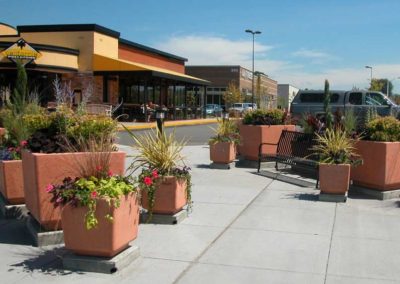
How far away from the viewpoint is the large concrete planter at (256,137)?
12477 mm

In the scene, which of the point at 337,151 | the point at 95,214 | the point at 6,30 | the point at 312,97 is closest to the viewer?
the point at 95,214

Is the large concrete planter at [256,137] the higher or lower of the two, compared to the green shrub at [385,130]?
lower

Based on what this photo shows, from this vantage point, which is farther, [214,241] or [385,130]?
[385,130]

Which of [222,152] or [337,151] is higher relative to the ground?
[337,151]

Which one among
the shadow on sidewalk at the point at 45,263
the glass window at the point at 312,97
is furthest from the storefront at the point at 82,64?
the shadow on sidewalk at the point at 45,263

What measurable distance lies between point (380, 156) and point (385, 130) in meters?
0.59

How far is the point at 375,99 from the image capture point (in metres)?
26.2

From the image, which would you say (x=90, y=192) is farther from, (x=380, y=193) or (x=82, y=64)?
(x=82, y=64)

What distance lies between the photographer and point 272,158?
11234 mm

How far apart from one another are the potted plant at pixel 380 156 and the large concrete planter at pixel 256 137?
346 cm

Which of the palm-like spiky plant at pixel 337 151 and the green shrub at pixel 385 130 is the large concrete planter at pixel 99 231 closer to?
the palm-like spiky plant at pixel 337 151

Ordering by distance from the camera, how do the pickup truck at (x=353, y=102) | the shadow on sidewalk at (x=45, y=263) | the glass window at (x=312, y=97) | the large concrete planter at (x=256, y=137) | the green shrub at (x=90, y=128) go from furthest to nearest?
the glass window at (x=312, y=97) < the pickup truck at (x=353, y=102) < the large concrete planter at (x=256, y=137) < the green shrub at (x=90, y=128) < the shadow on sidewalk at (x=45, y=263)

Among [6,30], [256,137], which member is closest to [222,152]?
[256,137]

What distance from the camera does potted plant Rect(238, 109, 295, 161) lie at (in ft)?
41.1
